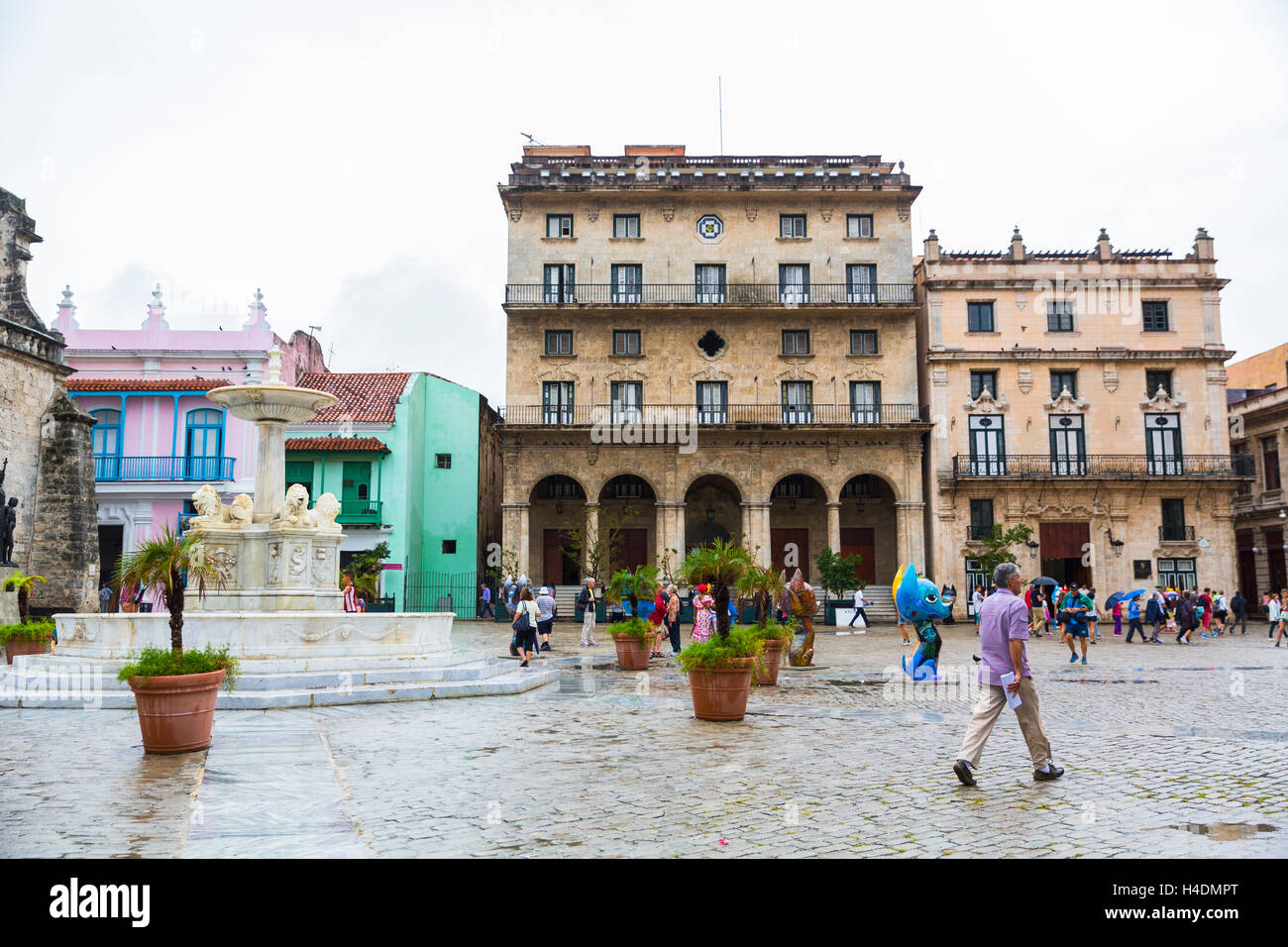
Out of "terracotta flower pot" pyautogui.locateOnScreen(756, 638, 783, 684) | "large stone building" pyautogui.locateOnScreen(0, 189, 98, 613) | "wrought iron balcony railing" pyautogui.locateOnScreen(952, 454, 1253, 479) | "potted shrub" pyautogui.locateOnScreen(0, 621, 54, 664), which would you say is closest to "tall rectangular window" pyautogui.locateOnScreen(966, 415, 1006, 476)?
"wrought iron balcony railing" pyautogui.locateOnScreen(952, 454, 1253, 479)

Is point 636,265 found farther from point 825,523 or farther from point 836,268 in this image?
point 825,523

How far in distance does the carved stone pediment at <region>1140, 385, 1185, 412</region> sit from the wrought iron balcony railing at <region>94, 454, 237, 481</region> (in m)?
35.6

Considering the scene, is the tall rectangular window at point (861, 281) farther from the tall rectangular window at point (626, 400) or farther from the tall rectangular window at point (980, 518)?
the tall rectangular window at point (626, 400)

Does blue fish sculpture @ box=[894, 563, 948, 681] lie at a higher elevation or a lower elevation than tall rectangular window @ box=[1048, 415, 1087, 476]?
lower

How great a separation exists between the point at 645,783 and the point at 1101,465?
3578cm

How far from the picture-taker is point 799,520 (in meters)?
41.1

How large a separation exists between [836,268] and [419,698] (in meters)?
31.0

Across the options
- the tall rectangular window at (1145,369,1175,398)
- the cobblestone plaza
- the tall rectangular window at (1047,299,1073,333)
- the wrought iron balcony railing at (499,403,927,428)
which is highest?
the tall rectangular window at (1047,299,1073,333)

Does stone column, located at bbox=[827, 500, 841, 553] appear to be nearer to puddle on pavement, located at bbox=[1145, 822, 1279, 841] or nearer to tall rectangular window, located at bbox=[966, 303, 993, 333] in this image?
tall rectangular window, located at bbox=[966, 303, 993, 333]

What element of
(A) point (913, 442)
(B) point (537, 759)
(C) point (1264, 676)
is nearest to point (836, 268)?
(A) point (913, 442)

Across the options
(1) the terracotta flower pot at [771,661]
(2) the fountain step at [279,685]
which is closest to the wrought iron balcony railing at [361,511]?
(2) the fountain step at [279,685]

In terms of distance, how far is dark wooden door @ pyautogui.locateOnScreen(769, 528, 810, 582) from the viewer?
4056 cm

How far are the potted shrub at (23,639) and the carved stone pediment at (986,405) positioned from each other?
3255 cm
